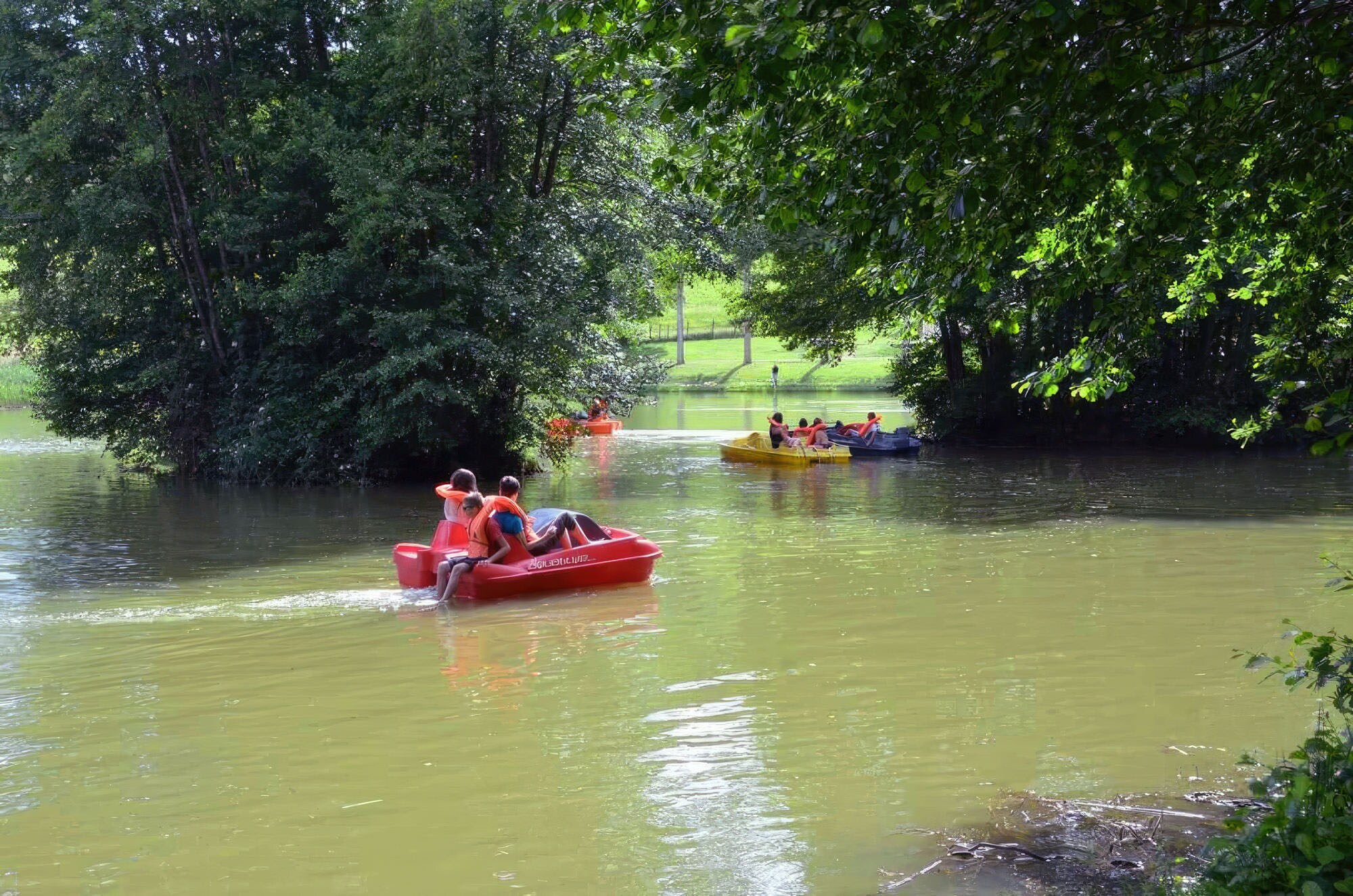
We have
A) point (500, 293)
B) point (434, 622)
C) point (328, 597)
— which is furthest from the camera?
point (500, 293)

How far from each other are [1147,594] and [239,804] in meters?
8.89

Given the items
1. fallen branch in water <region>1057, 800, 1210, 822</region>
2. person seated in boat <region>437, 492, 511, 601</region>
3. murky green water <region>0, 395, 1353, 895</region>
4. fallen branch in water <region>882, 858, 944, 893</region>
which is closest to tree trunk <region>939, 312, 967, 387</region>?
murky green water <region>0, 395, 1353, 895</region>

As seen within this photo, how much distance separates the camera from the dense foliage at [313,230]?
22.3 m

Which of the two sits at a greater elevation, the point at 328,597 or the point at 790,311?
the point at 790,311

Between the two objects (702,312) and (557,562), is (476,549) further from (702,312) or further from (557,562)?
(702,312)

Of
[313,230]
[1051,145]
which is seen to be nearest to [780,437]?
[313,230]

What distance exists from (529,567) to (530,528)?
730 millimetres

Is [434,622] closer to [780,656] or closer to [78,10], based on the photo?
[780,656]

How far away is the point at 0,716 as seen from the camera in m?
8.73

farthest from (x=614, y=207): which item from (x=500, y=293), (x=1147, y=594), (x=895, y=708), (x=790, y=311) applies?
(x=895, y=708)

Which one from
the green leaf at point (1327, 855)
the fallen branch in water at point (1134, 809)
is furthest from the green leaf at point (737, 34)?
the fallen branch in water at point (1134, 809)

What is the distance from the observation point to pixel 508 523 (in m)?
13.4

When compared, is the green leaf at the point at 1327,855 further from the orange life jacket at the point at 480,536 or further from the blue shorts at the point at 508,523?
the blue shorts at the point at 508,523

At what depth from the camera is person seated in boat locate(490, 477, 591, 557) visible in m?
13.3
